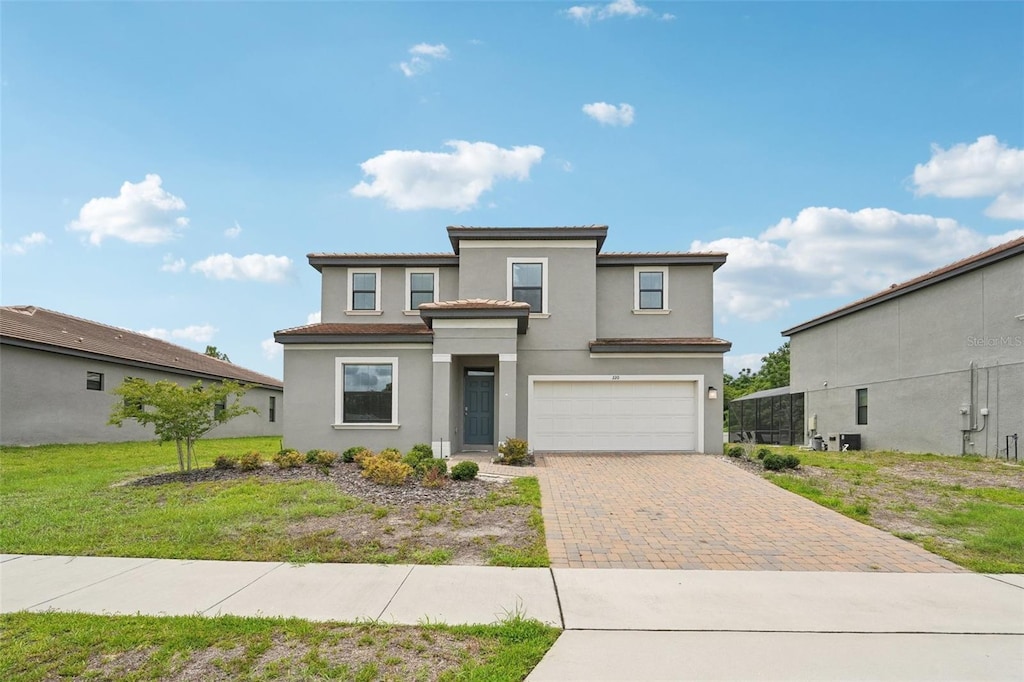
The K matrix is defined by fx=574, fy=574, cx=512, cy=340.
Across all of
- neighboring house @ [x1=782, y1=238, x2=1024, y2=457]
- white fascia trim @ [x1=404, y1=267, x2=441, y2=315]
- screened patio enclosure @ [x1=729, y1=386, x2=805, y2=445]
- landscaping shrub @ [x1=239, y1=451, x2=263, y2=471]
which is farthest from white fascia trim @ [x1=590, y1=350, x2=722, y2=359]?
screened patio enclosure @ [x1=729, y1=386, x2=805, y2=445]

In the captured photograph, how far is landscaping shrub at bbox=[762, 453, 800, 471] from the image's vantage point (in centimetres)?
1326

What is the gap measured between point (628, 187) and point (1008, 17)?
8.64 m

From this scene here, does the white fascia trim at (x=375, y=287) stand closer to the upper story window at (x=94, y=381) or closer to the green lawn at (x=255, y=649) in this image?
the upper story window at (x=94, y=381)

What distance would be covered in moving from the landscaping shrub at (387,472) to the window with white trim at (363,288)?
25.7 feet

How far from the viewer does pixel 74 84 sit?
12.5 m

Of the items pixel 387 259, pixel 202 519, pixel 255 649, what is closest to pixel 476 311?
pixel 387 259

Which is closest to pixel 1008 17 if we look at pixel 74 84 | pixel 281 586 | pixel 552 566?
pixel 552 566

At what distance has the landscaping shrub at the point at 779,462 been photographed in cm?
1326

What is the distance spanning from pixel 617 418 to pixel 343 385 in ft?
25.8

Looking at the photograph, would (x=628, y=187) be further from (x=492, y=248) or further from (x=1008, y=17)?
(x=1008, y=17)

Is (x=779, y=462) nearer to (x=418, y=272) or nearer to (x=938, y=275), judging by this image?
(x=938, y=275)

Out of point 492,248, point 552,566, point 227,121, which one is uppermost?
point 227,121

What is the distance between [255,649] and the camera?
4.29 metres

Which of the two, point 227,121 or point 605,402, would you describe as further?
point 605,402
